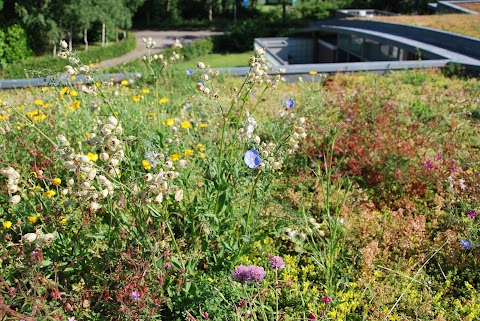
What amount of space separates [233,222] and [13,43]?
21.9 m

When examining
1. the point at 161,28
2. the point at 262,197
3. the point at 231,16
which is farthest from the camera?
the point at 231,16

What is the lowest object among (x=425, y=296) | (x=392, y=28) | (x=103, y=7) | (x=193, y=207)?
(x=425, y=296)

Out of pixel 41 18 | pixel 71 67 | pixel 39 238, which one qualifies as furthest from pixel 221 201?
pixel 41 18

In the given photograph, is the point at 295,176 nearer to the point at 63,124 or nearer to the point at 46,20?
the point at 63,124

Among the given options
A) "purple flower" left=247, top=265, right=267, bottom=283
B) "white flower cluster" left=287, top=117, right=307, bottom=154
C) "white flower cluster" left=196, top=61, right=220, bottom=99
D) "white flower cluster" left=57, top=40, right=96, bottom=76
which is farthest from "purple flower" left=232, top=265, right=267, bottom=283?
"white flower cluster" left=57, top=40, right=96, bottom=76

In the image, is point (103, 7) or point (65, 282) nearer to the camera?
point (65, 282)

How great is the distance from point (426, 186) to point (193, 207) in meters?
2.02

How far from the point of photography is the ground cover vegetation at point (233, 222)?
71.6 inches

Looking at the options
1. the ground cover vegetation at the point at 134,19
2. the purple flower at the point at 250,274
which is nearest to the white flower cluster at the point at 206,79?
the purple flower at the point at 250,274

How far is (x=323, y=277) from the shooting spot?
96.3 inches

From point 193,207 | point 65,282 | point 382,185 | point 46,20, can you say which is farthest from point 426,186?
point 46,20

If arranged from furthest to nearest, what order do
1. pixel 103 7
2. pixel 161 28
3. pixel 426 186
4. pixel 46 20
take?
pixel 161 28
pixel 103 7
pixel 46 20
pixel 426 186

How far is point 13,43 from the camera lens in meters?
20.5

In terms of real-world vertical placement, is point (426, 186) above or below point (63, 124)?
below
